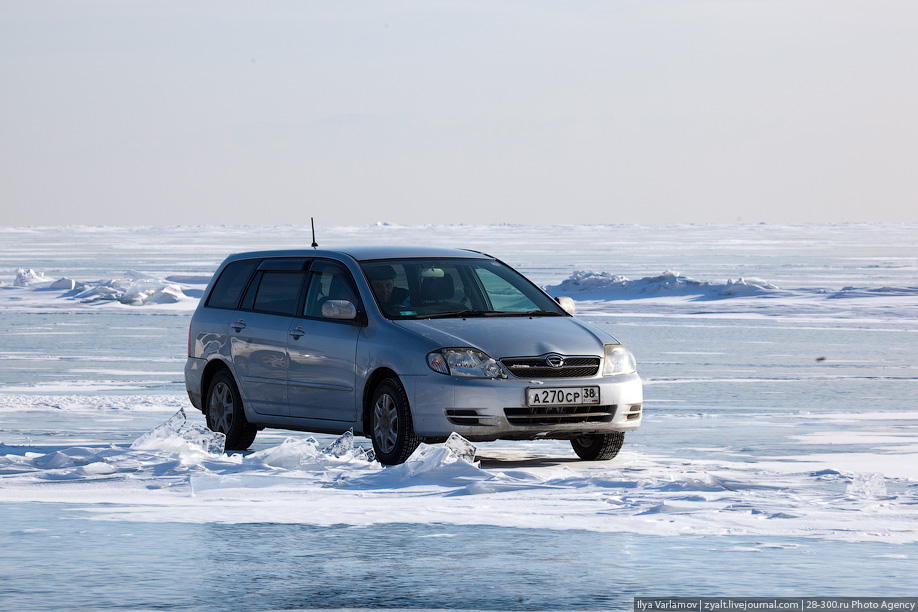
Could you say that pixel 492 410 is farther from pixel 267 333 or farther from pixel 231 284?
pixel 231 284

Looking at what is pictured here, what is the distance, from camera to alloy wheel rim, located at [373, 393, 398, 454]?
421 inches

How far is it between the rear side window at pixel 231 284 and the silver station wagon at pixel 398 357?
0.02m

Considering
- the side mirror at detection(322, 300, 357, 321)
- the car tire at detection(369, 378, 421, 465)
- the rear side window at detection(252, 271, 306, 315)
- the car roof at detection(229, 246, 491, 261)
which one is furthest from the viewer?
the rear side window at detection(252, 271, 306, 315)

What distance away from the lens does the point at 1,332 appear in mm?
27875

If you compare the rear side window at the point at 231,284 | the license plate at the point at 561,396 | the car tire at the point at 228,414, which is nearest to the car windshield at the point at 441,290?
the license plate at the point at 561,396

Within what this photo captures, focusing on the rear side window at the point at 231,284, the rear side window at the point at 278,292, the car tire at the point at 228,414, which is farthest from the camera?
the rear side window at the point at 231,284

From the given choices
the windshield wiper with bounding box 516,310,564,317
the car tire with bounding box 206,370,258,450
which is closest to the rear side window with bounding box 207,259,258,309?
the car tire with bounding box 206,370,258,450

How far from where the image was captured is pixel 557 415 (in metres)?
10.5

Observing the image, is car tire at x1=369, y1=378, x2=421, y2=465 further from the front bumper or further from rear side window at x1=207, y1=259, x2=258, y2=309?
rear side window at x1=207, y1=259, x2=258, y2=309

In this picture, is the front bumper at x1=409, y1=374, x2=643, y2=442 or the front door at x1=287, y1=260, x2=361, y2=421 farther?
the front door at x1=287, y1=260, x2=361, y2=421

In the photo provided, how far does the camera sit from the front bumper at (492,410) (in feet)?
33.9

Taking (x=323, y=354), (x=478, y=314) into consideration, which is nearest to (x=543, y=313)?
(x=478, y=314)

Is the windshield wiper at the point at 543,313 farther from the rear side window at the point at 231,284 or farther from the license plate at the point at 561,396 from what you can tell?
the rear side window at the point at 231,284

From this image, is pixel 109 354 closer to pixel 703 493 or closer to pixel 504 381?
pixel 504 381
